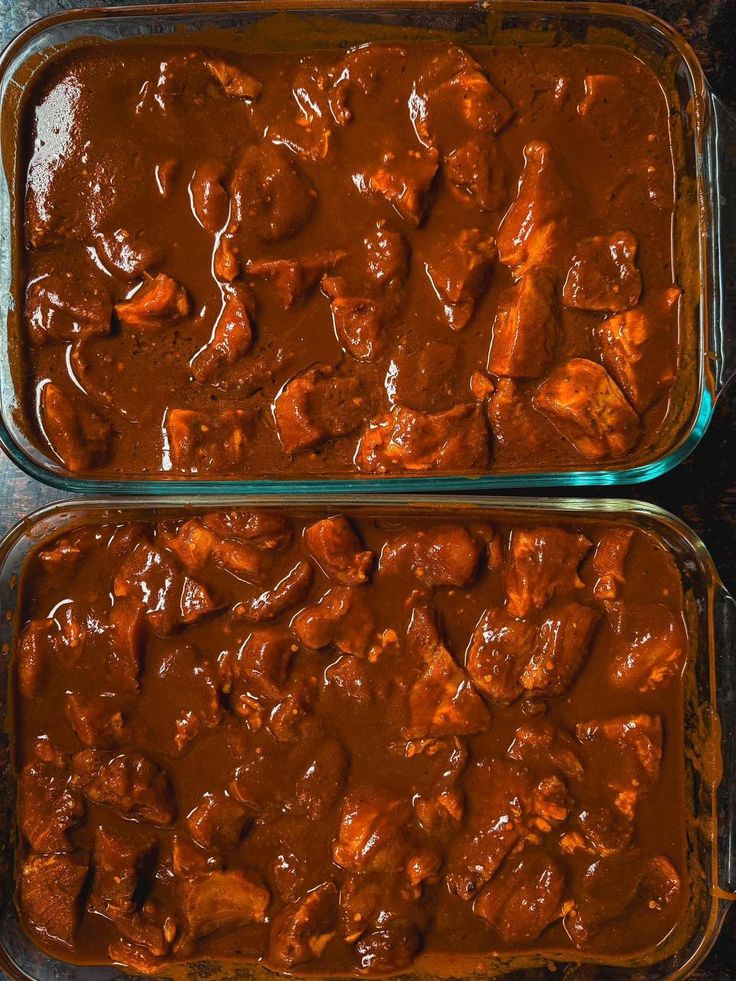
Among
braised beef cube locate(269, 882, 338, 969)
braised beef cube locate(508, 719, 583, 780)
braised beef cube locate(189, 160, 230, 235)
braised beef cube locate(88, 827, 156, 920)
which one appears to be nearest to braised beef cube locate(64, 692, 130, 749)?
braised beef cube locate(88, 827, 156, 920)

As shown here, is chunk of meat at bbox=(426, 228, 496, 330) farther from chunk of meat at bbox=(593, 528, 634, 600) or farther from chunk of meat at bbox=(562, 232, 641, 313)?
chunk of meat at bbox=(593, 528, 634, 600)

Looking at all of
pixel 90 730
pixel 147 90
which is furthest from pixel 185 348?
pixel 90 730

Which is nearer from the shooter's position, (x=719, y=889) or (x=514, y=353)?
(x=514, y=353)

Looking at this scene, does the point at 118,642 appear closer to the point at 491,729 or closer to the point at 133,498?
the point at 133,498

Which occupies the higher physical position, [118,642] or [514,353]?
[514,353]

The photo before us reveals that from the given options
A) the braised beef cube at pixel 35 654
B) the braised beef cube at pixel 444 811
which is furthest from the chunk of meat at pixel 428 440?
the braised beef cube at pixel 35 654
